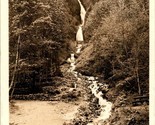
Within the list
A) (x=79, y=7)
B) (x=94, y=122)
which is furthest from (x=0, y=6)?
(x=79, y=7)

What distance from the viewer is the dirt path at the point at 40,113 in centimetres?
564

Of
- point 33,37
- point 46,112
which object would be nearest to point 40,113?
point 46,112

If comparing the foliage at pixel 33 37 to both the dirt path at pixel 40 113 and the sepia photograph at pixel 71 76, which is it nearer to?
the sepia photograph at pixel 71 76

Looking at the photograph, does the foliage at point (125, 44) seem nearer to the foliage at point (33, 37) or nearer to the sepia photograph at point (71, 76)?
the sepia photograph at point (71, 76)

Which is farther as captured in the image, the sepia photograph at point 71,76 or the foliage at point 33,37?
the foliage at point 33,37
